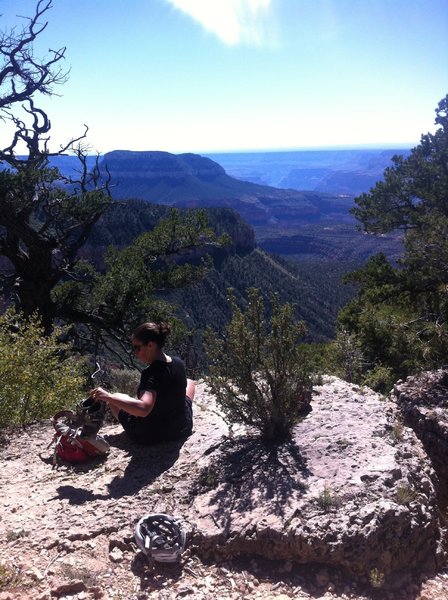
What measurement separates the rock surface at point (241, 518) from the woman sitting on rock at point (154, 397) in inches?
7.2

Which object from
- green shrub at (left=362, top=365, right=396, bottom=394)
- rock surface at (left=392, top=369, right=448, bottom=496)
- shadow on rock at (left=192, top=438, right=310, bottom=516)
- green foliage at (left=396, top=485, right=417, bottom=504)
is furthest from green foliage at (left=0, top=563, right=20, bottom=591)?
green shrub at (left=362, top=365, right=396, bottom=394)

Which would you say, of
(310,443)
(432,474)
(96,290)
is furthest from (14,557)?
(96,290)

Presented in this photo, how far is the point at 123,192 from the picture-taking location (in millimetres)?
183125

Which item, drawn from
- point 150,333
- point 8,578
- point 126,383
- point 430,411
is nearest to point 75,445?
point 150,333

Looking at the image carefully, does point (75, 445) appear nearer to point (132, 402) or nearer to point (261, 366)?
point (132, 402)

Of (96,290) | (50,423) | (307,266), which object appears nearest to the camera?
(50,423)

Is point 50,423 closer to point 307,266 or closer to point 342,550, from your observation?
point 342,550

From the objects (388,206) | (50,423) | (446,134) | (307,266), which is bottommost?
(307,266)

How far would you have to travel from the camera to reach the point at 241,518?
3.30 meters

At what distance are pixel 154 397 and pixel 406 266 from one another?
33.3 feet

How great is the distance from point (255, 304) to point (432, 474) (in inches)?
72.0

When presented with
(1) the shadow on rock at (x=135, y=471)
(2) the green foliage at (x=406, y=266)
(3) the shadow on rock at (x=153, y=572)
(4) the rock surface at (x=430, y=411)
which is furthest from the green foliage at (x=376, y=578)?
(2) the green foliage at (x=406, y=266)

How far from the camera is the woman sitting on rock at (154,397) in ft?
13.4

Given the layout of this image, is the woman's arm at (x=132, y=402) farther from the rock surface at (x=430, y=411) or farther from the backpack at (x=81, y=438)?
the rock surface at (x=430, y=411)
